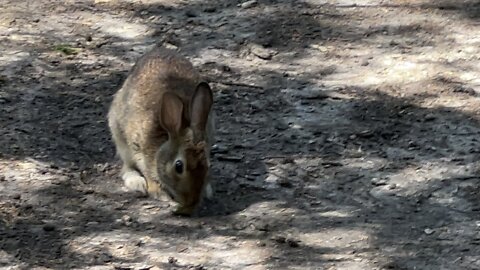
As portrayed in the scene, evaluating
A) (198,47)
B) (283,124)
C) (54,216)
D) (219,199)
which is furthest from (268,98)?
(54,216)

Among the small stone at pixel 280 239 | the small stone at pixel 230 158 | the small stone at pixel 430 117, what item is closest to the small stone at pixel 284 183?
the small stone at pixel 230 158

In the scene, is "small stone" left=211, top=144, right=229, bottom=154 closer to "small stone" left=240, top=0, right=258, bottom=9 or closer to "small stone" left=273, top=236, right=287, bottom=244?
"small stone" left=273, top=236, right=287, bottom=244

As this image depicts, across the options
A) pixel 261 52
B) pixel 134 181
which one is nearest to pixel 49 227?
pixel 134 181

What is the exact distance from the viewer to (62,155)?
19.1 ft

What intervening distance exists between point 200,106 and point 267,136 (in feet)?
3.60

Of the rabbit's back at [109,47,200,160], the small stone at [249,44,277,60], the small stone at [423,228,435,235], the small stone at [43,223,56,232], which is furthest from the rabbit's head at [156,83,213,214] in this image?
the small stone at [249,44,277,60]

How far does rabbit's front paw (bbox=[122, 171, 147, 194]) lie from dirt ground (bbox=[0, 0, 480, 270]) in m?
0.05

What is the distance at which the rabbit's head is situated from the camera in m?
5.09

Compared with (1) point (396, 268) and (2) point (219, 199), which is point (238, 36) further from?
(1) point (396, 268)

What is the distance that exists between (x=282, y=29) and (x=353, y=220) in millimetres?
2777

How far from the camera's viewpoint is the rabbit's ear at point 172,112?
5211 millimetres

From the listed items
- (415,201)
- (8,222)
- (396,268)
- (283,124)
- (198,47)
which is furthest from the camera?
(198,47)

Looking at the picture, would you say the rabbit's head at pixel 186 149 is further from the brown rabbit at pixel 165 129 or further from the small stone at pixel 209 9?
the small stone at pixel 209 9

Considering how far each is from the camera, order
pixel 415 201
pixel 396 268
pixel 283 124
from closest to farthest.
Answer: pixel 396 268 → pixel 415 201 → pixel 283 124
